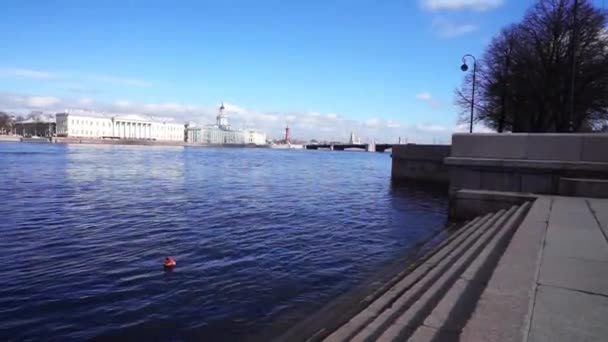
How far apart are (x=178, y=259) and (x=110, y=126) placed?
561 ft

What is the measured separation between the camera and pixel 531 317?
4047mm

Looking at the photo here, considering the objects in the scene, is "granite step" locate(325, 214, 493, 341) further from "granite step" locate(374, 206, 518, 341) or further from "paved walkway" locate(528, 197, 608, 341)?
"paved walkway" locate(528, 197, 608, 341)

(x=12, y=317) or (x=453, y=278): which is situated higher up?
(x=453, y=278)

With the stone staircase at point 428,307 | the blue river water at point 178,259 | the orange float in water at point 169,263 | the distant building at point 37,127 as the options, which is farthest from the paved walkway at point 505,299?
the distant building at point 37,127

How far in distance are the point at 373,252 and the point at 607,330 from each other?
745 centimetres

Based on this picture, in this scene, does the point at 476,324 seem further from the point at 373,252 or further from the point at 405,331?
the point at 373,252

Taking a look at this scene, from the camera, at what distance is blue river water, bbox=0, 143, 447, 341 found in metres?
6.53

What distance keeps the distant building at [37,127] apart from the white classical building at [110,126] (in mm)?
5306

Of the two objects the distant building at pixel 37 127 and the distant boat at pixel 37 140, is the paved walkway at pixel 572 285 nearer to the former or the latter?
the distant boat at pixel 37 140

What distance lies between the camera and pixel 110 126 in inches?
6555

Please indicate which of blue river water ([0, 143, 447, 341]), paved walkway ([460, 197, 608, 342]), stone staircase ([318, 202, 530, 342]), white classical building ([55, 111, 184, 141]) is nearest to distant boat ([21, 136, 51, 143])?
white classical building ([55, 111, 184, 141])

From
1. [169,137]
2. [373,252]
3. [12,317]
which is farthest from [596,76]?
[169,137]

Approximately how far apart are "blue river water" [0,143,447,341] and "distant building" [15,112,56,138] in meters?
163

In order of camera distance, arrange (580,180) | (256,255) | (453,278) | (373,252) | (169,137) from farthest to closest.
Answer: (169,137) → (580,180) → (373,252) → (256,255) → (453,278)
